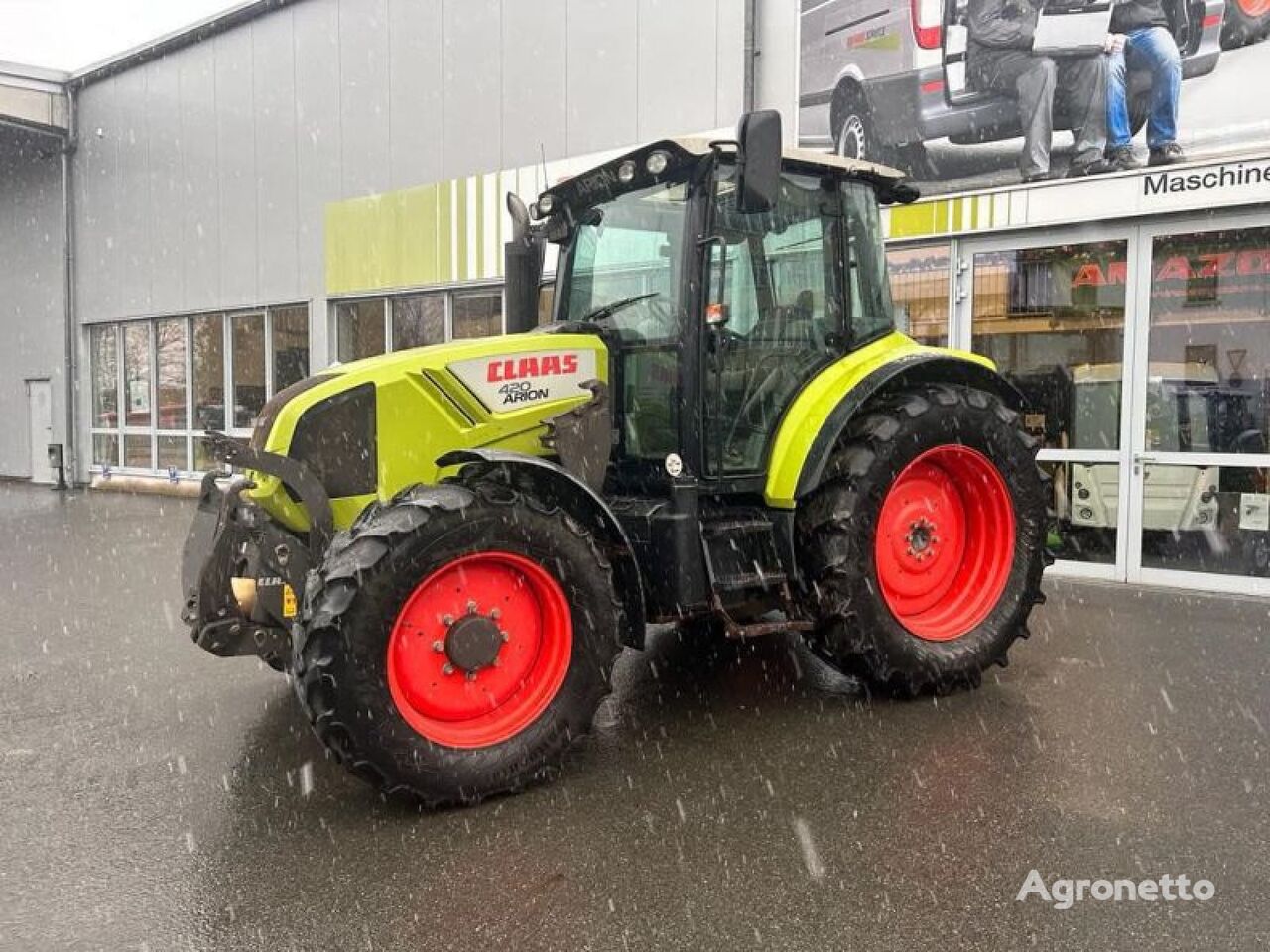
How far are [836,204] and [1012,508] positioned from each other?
1713mm

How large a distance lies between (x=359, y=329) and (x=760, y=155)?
10589mm

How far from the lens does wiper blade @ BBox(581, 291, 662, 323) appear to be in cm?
471

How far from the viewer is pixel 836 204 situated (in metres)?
5.02

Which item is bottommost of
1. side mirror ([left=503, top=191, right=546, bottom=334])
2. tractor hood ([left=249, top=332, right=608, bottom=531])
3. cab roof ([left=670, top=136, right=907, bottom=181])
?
tractor hood ([left=249, top=332, right=608, bottom=531])

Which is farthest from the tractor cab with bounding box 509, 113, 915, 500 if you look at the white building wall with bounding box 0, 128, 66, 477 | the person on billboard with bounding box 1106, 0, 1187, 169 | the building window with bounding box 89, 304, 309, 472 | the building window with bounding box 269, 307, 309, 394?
the white building wall with bounding box 0, 128, 66, 477

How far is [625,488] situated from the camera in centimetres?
476

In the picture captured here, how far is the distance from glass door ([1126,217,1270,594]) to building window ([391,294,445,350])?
7773mm

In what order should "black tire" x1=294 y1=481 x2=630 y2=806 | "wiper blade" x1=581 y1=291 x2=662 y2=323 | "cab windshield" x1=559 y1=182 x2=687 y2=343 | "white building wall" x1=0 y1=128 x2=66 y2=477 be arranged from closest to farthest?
"black tire" x1=294 y1=481 x2=630 y2=806 → "cab windshield" x1=559 y1=182 x2=687 y2=343 → "wiper blade" x1=581 y1=291 x2=662 y2=323 → "white building wall" x1=0 y1=128 x2=66 y2=477

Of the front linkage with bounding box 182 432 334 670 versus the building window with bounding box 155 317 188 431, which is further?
the building window with bounding box 155 317 188 431

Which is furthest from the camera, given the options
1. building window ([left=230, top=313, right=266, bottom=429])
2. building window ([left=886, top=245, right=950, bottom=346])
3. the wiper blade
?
building window ([left=230, top=313, right=266, bottom=429])

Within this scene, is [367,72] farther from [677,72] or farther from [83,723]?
[83,723]

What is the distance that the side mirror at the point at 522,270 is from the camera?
200 inches

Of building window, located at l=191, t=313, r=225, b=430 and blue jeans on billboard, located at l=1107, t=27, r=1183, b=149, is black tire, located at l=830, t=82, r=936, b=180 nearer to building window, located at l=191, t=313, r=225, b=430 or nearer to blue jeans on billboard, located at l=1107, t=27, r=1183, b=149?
blue jeans on billboard, located at l=1107, t=27, r=1183, b=149

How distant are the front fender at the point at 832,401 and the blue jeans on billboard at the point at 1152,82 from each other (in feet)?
11.2
